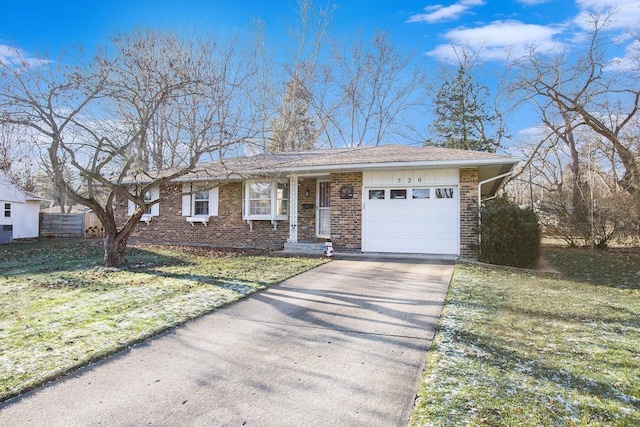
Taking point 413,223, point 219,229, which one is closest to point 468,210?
point 413,223

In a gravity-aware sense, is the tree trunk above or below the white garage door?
below

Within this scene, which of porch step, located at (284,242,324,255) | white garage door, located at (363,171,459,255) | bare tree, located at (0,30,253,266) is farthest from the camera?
porch step, located at (284,242,324,255)

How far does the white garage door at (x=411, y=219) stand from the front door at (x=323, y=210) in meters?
1.56

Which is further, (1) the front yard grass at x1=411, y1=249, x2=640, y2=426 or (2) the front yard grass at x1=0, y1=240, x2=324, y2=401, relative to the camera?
(2) the front yard grass at x1=0, y1=240, x2=324, y2=401

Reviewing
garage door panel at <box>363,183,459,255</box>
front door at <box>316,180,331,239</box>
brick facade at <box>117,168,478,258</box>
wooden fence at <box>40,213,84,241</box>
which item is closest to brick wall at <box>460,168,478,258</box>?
brick facade at <box>117,168,478,258</box>

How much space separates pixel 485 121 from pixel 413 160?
18588 millimetres

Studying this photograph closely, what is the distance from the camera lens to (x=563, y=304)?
5582 millimetres

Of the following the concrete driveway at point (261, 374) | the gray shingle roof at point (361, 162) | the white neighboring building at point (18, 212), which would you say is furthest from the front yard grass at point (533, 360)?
the white neighboring building at point (18, 212)

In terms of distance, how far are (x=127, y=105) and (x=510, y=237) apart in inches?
413

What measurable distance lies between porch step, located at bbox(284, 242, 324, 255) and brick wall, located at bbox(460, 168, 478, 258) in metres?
3.96

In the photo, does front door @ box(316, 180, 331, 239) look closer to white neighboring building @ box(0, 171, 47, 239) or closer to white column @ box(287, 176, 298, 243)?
white column @ box(287, 176, 298, 243)

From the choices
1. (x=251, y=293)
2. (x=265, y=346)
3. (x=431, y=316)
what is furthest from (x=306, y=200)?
(x=265, y=346)

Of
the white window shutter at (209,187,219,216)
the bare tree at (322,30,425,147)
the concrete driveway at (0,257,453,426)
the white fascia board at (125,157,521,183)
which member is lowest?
the concrete driveway at (0,257,453,426)

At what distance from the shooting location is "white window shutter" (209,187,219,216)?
1372 centimetres
